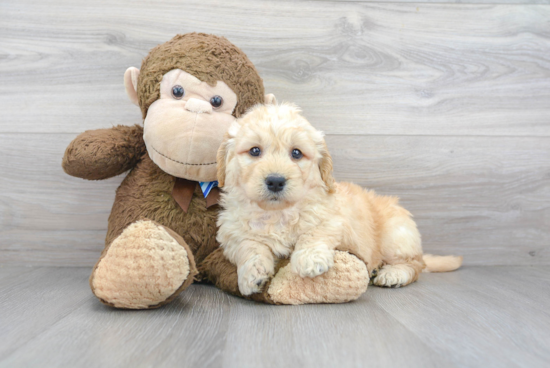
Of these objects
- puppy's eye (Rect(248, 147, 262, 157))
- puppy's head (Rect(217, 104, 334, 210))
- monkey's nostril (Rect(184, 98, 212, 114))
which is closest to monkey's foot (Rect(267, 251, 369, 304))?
puppy's head (Rect(217, 104, 334, 210))

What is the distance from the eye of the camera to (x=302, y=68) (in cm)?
177

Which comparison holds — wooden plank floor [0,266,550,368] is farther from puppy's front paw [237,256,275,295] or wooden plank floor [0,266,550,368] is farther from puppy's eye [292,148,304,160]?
puppy's eye [292,148,304,160]

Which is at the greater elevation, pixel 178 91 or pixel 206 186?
pixel 178 91

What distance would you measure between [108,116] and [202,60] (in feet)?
1.99

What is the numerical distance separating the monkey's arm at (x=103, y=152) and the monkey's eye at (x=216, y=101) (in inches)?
13.0

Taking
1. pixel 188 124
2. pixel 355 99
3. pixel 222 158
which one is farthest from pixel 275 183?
pixel 355 99

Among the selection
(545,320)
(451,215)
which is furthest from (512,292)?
(451,215)

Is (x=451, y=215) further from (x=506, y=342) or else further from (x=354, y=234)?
(x=506, y=342)

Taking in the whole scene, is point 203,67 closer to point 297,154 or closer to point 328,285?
point 297,154

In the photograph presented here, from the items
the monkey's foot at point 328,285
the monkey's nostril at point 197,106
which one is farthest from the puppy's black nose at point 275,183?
the monkey's nostril at point 197,106

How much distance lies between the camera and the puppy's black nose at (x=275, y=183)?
43.2 inches

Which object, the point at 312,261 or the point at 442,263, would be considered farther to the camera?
the point at 442,263

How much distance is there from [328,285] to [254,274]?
0.20 m

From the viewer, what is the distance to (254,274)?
1139mm
